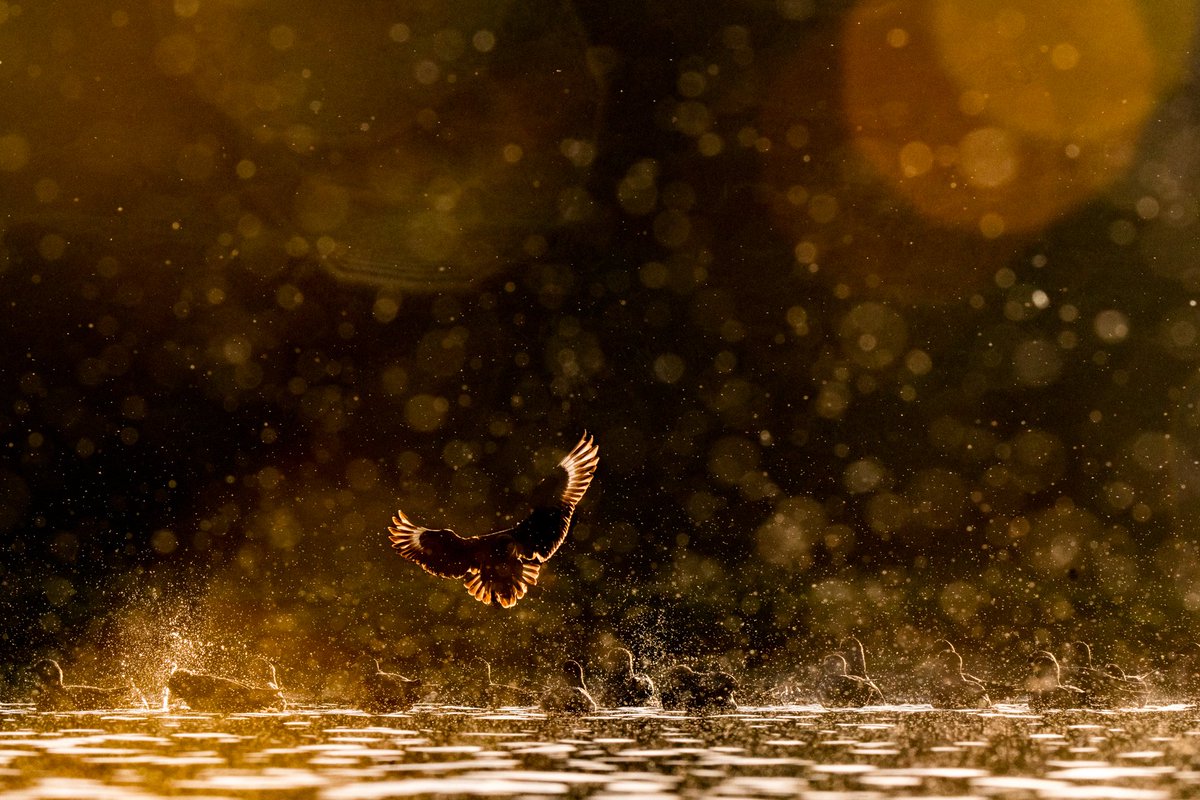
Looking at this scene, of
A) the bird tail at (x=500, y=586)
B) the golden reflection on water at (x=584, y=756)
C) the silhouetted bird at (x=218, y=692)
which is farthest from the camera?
the silhouetted bird at (x=218, y=692)

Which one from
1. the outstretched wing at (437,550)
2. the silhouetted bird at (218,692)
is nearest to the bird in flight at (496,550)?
the outstretched wing at (437,550)

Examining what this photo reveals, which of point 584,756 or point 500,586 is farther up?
point 500,586

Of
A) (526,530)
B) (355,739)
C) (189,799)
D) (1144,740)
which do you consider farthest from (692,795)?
(1144,740)

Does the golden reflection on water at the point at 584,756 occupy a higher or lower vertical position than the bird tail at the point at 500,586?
lower

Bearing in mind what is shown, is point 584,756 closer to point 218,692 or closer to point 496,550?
point 496,550

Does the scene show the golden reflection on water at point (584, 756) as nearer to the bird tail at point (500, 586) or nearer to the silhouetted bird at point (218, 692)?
the bird tail at point (500, 586)

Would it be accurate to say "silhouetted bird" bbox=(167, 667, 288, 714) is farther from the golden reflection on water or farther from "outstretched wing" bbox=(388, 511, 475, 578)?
"outstretched wing" bbox=(388, 511, 475, 578)

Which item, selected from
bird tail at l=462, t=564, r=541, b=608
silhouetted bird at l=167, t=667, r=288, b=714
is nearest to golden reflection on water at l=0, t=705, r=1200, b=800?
bird tail at l=462, t=564, r=541, b=608

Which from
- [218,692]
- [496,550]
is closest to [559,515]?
[496,550]
